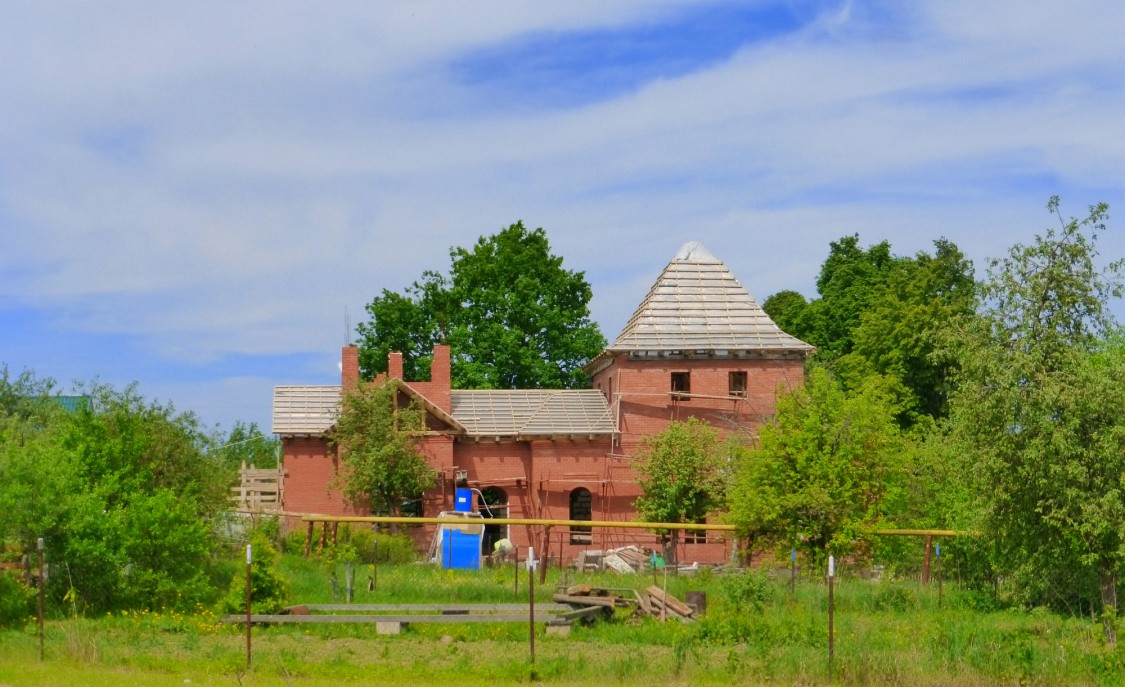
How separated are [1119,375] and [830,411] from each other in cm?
778

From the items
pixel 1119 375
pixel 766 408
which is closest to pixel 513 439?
pixel 766 408

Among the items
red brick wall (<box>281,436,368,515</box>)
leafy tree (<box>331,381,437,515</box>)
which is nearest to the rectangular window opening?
leafy tree (<box>331,381,437,515</box>)

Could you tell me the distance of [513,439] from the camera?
1672 inches

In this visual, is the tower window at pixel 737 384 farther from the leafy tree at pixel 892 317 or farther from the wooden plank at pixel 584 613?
the wooden plank at pixel 584 613

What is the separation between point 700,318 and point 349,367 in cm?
1171

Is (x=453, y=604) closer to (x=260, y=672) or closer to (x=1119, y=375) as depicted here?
(x=260, y=672)

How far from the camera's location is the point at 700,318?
43.6 meters

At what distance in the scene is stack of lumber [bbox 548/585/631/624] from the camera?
2273cm

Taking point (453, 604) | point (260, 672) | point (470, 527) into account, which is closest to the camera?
point (260, 672)

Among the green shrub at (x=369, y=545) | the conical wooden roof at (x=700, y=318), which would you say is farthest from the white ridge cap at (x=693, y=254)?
the green shrub at (x=369, y=545)

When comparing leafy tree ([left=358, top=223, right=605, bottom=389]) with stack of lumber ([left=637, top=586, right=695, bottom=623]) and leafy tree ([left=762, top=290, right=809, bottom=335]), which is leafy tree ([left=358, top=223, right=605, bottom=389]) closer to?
leafy tree ([left=762, top=290, right=809, bottom=335])

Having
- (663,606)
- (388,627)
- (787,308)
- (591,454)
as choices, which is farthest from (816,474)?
(787,308)

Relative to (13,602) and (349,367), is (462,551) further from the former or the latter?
(13,602)

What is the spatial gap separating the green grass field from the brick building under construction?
16.1 m
